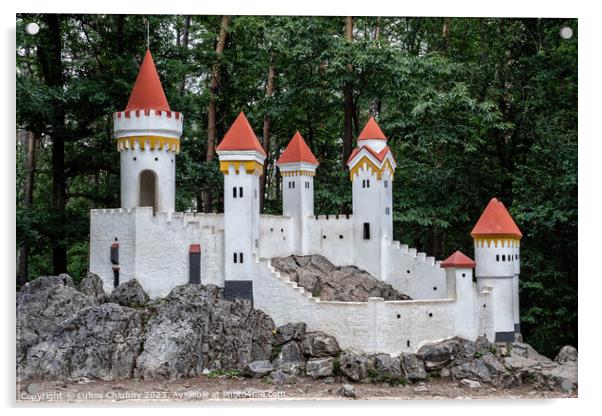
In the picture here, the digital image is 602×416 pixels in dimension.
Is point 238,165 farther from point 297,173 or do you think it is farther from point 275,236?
point 297,173

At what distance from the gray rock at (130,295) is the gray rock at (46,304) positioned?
52 cm

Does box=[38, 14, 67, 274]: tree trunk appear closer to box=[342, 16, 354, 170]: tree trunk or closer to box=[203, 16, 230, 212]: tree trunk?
box=[203, 16, 230, 212]: tree trunk

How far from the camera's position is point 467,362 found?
2259 cm

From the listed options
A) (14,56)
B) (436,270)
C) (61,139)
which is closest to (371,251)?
(436,270)

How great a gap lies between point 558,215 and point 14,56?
12.6 meters

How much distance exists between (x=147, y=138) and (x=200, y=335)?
4969mm

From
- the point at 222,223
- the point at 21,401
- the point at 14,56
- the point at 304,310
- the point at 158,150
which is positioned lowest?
the point at 21,401

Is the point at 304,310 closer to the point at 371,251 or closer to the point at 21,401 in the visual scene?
the point at 371,251

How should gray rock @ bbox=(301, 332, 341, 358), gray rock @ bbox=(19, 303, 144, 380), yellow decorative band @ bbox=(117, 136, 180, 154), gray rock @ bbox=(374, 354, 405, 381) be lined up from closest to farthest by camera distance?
gray rock @ bbox=(19, 303, 144, 380) < gray rock @ bbox=(374, 354, 405, 381) < gray rock @ bbox=(301, 332, 341, 358) < yellow decorative band @ bbox=(117, 136, 180, 154)

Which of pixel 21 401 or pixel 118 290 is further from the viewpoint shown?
pixel 118 290

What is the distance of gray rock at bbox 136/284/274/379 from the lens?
850 inches

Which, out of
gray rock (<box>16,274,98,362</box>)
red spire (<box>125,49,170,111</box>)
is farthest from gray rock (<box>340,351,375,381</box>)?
red spire (<box>125,49,170,111</box>)

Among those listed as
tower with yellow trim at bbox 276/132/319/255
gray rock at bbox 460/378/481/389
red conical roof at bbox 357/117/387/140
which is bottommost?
gray rock at bbox 460/378/481/389

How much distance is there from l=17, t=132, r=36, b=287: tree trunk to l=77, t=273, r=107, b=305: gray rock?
1403mm
